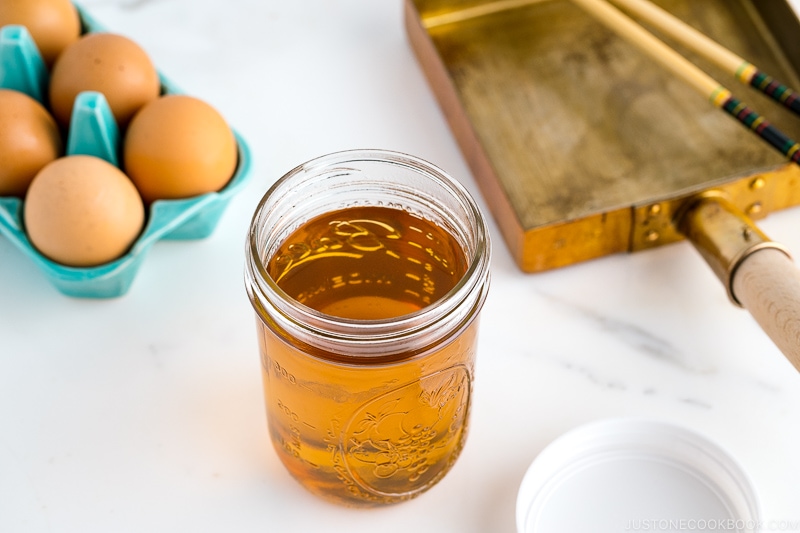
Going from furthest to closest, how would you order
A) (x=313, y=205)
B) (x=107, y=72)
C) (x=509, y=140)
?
1. (x=509, y=140)
2. (x=107, y=72)
3. (x=313, y=205)

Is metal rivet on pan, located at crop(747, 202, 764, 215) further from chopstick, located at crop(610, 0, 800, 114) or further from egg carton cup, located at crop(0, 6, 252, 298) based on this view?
egg carton cup, located at crop(0, 6, 252, 298)

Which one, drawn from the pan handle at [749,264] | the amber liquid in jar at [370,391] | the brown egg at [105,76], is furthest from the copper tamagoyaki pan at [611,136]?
the brown egg at [105,76]

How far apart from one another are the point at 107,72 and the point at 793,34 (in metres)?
0.66

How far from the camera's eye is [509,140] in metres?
0.93

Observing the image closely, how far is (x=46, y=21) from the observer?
88 cm

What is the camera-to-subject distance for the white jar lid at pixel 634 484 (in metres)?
0.68

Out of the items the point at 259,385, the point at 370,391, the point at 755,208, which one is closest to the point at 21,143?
the point at 259,385

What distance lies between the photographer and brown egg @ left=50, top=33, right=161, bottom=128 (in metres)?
0.83

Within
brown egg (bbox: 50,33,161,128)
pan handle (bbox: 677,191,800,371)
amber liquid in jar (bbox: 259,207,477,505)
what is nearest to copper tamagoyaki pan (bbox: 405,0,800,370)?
pan handle (bbox: 677,191,800,371)

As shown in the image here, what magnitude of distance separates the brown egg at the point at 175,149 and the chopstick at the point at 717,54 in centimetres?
44

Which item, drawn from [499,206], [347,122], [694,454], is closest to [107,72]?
[347,122]

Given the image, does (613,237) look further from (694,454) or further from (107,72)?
(107,72)

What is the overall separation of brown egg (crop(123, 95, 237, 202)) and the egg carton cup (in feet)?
0.05

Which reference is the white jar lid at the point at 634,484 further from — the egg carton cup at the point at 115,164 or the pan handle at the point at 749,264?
the egg carton cup at the point at 115,164
